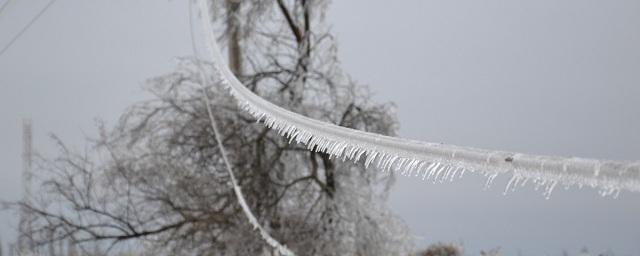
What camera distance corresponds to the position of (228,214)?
494cm

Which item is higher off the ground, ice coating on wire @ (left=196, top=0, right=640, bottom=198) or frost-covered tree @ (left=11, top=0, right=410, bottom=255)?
frost-covered tree @ (left=11, top=0, right=410, bottom=255)

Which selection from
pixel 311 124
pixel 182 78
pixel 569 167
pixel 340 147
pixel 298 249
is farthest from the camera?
pixel 182 78

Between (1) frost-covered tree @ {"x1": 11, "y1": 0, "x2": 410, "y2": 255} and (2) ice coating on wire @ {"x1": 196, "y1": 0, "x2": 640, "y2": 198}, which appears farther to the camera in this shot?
(1) frost-covered tree @ {"x1": 11, "y1": 0, "x2": 410, "y2": 255}

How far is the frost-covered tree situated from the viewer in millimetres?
4969

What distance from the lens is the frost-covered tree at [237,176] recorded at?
497 centimetres

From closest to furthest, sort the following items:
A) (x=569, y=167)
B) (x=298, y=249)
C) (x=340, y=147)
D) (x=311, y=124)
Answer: (x=569, y=167) → (x=340, y=147) → (x=311, y=124) → (x=298, y=249)

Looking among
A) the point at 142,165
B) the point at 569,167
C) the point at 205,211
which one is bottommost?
the point at 569,167

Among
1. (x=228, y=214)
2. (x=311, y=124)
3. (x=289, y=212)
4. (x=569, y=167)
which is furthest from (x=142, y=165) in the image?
(x=569, y=167)

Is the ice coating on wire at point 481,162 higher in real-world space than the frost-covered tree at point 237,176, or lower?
lower

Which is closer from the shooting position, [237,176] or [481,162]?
[481,162]

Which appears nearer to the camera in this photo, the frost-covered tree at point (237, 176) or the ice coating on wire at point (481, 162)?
the ice coating on wire at point (481, 162)

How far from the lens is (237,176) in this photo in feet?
16.6

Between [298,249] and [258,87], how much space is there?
113cm

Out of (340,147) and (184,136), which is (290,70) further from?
(340,147)
